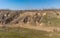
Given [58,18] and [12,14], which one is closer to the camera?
[58,18]

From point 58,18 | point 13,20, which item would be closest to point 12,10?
point 13,20

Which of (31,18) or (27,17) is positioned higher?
(27,17)

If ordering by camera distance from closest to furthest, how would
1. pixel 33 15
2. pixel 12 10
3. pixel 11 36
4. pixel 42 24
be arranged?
pixel 11 36 → pixel 42 24 → pixel 33 15 → pixel 12 10

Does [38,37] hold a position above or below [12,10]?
below

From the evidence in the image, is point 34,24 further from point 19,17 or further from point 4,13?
point 4,13

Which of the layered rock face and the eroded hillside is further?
the layered rock face

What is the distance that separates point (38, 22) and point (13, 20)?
13.3 m

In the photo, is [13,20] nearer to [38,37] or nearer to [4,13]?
[4,13]

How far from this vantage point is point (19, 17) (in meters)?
88.4

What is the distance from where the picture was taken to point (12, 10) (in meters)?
101

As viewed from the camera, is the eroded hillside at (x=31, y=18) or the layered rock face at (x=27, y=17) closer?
the eroded hillside at (x=31, y=18)

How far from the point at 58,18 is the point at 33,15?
1288 centimetres

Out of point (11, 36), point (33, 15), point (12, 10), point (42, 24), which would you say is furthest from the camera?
point (12, 10)

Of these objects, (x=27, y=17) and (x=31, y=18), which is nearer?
(x=31, y=18)
